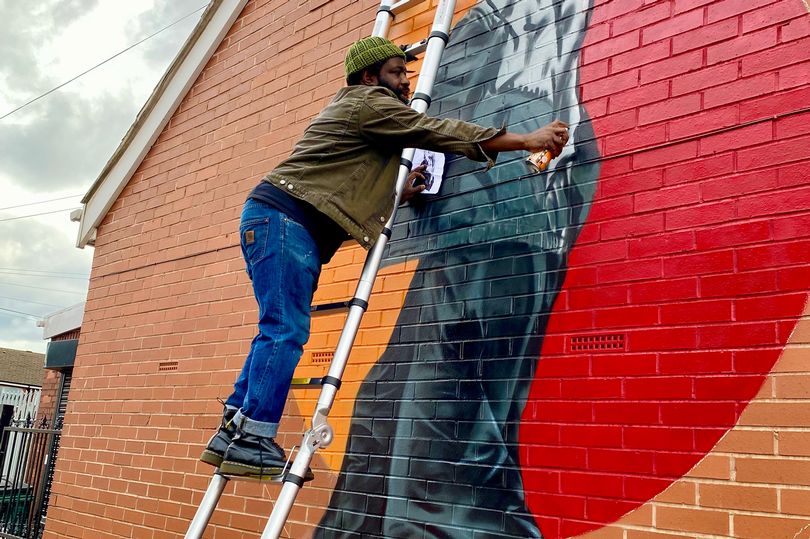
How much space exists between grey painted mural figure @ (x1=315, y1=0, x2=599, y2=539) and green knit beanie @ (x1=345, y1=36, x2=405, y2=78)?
0.67 m

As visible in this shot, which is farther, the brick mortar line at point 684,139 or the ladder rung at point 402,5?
the ladder rung at point 402,5

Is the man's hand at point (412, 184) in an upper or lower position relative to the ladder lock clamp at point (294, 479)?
upper

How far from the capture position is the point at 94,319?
6.00 metres

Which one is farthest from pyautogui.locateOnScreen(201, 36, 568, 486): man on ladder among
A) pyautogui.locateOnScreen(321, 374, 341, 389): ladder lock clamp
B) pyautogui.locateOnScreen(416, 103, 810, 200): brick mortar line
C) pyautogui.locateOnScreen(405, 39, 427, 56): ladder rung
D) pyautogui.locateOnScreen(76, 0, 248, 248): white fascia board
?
pyautogui.locateOnScreen(76, 0, 248, 248): white fascia board

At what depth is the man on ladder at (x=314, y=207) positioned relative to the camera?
2.71 metres

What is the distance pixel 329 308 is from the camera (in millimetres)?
3830

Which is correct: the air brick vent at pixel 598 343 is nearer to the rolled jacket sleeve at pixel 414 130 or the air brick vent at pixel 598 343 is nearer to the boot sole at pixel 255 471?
the rolled jacket sleeve at pixel 414 130

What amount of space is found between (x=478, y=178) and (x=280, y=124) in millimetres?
1850

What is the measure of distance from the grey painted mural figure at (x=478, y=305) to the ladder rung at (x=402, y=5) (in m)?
0.37

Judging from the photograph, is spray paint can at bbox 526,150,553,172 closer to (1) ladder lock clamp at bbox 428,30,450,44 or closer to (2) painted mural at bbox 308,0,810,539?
(2) painted mural at bbox 308,0,810,539

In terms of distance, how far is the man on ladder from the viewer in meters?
2.71

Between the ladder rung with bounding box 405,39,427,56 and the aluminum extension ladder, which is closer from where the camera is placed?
the aluminum extension ladder

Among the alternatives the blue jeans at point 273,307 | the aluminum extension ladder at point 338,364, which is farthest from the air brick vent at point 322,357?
the blue jeans at point 273,307

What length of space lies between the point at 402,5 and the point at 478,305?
5.82 feet
